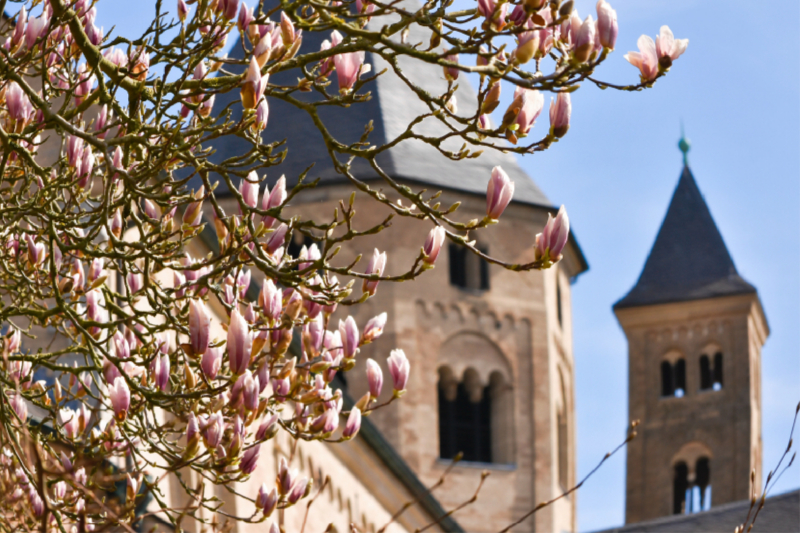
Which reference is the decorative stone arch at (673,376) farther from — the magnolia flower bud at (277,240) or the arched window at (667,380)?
the magnolia flower bud at (277,240)

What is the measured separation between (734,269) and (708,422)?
4.91 m

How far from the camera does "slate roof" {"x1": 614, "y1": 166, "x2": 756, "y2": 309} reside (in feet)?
149

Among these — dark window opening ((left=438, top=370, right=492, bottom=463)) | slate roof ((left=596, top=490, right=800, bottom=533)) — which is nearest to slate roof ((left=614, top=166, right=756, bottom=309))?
dark window opening ((left=438, top=370, right=492, bottom=463))

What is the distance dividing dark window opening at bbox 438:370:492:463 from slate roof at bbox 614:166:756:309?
18.5 metres

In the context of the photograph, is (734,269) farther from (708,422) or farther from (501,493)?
(501,493)

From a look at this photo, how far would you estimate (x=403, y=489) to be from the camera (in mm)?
21328

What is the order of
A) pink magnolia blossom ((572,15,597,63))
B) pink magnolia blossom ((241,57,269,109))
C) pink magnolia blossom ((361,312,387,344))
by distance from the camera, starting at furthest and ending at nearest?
pink magnolia blossom ((361,312,387,344)) < pink magnolia blossom ((241,57,269,109)) < pink magnolia blossom ((572,15,597,63))

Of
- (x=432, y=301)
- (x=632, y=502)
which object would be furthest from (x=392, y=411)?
(x=632, y=502)

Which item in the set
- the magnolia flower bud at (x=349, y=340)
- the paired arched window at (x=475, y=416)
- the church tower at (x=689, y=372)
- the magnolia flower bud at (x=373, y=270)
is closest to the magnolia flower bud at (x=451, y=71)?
the magnolia flower bud at (x=373, y=270)

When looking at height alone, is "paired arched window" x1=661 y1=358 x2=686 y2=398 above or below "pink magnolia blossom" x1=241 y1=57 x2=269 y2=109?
above

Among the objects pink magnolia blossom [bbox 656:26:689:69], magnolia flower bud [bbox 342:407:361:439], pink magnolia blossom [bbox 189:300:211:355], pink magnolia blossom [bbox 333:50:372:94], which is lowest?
magnolia flower bud [bbox 342:407:361:439]

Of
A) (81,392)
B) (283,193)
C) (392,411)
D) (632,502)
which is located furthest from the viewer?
(632,502)

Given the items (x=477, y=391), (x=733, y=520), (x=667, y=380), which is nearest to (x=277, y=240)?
(x=733, y=520)

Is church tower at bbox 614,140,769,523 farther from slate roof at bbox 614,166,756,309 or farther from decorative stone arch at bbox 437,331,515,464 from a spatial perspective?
decorative stone arch at bbox 437,331,515,464
